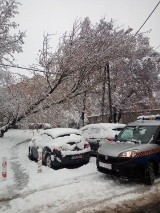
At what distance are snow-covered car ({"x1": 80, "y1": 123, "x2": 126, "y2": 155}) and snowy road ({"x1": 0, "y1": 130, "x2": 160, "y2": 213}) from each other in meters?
2.40

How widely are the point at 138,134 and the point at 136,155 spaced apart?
1306 millimetres

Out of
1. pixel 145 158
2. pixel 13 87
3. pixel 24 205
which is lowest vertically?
pixel 24 205

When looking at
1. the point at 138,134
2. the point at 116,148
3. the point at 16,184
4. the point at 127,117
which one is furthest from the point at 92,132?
the point at 127,117

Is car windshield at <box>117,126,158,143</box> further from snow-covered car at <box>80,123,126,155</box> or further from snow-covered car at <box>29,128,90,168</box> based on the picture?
snow-covered car at <box>80,123,126,155</box>

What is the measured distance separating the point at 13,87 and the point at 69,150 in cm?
1138

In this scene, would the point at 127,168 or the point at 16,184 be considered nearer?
the point at 127,168

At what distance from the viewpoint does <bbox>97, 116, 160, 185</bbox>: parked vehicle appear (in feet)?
24.2

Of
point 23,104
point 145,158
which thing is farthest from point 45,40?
point 145,158

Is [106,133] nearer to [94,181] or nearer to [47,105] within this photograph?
[94,181]

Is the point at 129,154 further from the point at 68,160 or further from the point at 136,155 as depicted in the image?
the point at 68,160

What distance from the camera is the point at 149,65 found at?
98.6 feet

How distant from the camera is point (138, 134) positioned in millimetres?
8602

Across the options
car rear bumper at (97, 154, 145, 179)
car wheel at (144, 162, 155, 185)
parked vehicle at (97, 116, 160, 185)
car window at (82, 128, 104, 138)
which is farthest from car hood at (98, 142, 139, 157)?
car window at (82, 128, 104, 138)

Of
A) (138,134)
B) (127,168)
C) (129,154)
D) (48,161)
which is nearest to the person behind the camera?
(127,168)
